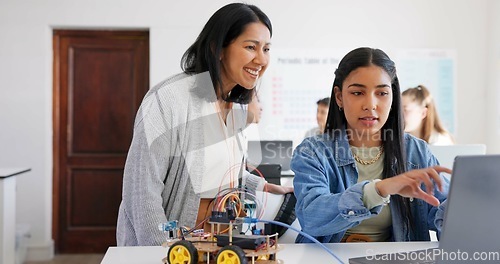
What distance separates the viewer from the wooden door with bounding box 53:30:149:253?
485cm

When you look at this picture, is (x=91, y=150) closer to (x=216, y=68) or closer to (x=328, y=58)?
(x=328, y=58)

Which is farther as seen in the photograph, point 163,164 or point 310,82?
point 310,82

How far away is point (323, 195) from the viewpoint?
1.48 meters

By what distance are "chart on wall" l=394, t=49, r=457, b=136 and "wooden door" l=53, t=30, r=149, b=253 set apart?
2198 millimetres

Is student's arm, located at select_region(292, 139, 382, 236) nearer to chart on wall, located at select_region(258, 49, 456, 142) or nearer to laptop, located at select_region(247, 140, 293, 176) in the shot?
laptop, located at select_region(247, 140, 293, 176)

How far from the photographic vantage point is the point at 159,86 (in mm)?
1735

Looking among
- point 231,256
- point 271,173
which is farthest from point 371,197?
point 271,173

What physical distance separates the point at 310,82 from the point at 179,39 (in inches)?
45.3

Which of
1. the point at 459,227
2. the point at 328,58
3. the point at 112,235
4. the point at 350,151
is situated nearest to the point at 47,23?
the point at 112,235

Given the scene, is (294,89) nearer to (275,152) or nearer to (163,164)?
(275,152)

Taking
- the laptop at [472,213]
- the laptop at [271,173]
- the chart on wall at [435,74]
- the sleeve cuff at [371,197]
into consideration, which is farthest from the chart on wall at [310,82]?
the laptop at [472,213]

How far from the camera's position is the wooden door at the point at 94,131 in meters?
4.85

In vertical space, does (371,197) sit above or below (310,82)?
below

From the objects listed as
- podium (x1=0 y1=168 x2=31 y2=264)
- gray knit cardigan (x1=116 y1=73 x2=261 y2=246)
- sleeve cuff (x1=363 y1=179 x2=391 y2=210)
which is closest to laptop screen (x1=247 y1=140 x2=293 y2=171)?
podium (x1=0 y1=168 x2=31 y2=264)
